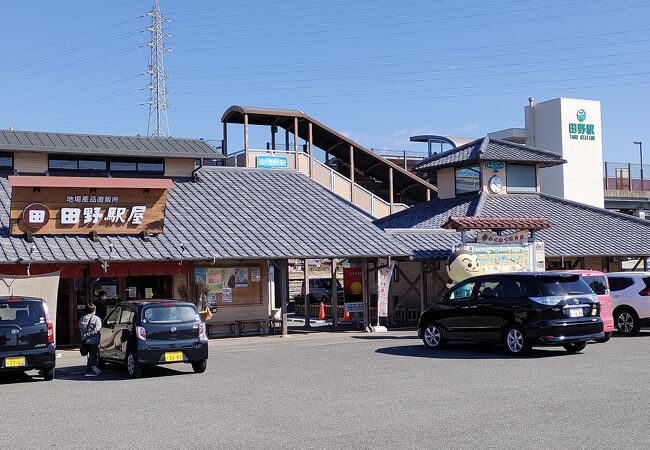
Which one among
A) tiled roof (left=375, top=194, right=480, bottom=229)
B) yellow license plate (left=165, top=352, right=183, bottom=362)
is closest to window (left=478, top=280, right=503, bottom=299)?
yellow license plate (left=165, top=352, right=183, bottom=362)

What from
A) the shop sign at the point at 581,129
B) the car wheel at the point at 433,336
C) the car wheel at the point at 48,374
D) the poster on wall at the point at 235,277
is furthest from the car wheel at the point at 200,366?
the shop sign at the point at 581,129

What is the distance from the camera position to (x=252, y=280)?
24266 millimetres

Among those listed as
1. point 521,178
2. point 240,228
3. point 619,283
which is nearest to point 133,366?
point 240,228

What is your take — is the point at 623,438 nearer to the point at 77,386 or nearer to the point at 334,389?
the point at 334,389

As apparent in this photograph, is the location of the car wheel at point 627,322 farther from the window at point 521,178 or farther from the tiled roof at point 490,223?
the window at point 521,178

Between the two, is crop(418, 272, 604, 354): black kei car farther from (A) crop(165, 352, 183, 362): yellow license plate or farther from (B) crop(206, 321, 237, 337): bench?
(B) crop(206, 321, 237, 337): bench

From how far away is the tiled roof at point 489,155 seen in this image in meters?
31.8

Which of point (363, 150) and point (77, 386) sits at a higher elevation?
point (363, 150)

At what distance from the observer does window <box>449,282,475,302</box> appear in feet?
59.0

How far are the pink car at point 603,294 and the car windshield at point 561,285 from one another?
180 cm

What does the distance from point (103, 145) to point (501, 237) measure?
1373cm

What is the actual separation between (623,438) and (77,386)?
9619mm

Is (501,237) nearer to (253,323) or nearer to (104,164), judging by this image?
(253,323)

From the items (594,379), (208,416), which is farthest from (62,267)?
(594,379)
